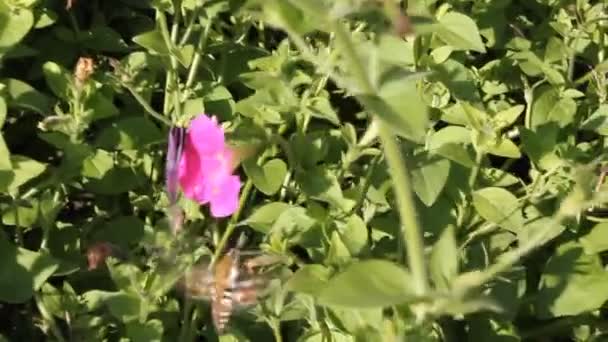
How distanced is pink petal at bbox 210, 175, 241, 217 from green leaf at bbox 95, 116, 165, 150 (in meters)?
0.37

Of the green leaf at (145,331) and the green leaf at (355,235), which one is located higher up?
the green leaf at (355,235)

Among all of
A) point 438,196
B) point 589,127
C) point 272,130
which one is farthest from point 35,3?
point 589,127

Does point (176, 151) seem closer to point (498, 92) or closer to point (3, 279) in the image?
point (3, 279)

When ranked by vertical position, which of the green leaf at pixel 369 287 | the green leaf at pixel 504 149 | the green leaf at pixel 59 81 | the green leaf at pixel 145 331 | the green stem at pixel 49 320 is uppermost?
the green leaf at pixel 369 287

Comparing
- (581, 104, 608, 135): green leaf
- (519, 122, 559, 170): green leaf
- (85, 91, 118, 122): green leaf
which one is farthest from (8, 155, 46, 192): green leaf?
(581, 104, 608, 135): green leaf

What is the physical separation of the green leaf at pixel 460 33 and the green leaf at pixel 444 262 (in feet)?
1.86

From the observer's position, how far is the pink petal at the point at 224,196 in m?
1.50

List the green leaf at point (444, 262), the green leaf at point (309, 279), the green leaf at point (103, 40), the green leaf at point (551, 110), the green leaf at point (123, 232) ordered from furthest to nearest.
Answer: the green leaf at point (103, 40)
the green leaf at point (551, 110)
the green leaf at point (123, 232)
the green leaf at point (309, 279)
the green leaf at point (444, 262)

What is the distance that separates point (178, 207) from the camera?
64.1 inches

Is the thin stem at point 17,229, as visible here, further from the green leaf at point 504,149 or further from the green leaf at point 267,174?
the green leaf at point 504,149

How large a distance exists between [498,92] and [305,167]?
426 millimetres

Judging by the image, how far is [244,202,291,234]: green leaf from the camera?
1.74 m

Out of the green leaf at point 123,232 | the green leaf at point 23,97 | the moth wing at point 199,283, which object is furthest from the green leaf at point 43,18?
the moth wing at point 199,283

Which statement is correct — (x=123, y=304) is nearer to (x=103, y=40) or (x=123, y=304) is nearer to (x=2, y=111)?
(x=2, y=111)
